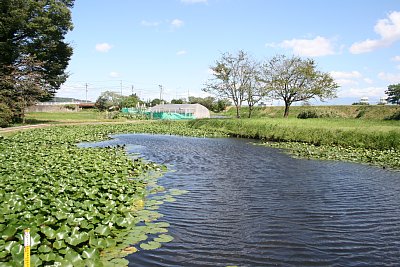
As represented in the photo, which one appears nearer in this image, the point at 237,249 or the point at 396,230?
the point at 237,249

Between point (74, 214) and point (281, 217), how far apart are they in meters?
4.71

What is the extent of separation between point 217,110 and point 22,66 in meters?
67.9

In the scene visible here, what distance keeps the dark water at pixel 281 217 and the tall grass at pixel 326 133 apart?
6.58 m

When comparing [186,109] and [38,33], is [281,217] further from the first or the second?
[186,109]

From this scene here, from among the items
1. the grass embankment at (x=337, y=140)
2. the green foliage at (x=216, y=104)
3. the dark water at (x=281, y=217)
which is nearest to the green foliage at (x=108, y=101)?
the green foliage at (x=216, y=104)

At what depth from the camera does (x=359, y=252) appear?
20.5 ft

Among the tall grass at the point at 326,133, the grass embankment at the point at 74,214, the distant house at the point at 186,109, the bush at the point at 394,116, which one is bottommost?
the grass embankment at the point at 74,214

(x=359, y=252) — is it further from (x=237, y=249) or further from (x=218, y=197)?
(x=218, y=197)

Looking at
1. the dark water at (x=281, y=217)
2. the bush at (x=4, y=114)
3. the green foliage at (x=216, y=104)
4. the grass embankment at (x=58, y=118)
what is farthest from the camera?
the green foliage at (x=216, y=104)

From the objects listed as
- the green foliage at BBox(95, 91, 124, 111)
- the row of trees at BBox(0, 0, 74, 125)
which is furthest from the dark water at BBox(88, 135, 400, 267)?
the green foliage at BBox(95, 91, 124, 111)

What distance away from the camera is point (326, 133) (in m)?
23.5

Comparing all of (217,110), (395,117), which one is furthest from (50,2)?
(217,110)

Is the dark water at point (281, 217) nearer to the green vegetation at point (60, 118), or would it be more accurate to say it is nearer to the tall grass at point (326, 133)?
the tall grass at point (326, 133)

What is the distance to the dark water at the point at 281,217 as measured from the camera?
19.6ft
